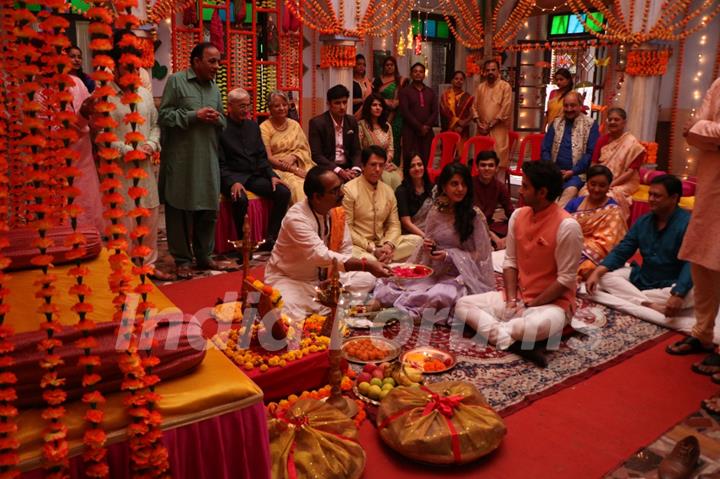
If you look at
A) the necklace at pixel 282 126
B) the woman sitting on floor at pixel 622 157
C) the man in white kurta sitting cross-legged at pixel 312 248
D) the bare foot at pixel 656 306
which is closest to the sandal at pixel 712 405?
the bare foot at pixel 656 306

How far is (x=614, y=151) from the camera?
6.10m

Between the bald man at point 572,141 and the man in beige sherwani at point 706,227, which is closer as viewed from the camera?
the man in beige sherwani at point 706,227

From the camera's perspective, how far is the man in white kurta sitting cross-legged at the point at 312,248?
3377mm

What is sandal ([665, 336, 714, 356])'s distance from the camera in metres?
3.52

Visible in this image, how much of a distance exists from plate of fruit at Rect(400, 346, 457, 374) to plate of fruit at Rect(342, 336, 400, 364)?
3.3 inches

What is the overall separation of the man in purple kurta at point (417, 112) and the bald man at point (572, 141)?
1556mm

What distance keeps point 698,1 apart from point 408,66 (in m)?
4.52

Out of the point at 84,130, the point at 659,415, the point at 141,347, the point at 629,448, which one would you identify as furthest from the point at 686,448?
the point at 84,130

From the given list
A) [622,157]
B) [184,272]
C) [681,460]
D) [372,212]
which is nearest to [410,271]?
[372,212]

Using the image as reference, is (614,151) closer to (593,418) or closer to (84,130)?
(593,418)

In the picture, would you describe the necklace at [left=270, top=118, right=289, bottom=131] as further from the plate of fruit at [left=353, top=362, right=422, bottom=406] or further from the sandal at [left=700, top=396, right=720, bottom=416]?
the sandal at [left=700, top=396, right=720, bottom=416]

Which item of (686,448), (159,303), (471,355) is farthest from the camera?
(471,355)

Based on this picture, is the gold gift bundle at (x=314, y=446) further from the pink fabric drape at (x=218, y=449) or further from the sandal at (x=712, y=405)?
the sandal at (x=712, y=405)

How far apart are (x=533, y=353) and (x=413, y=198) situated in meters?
1.94
